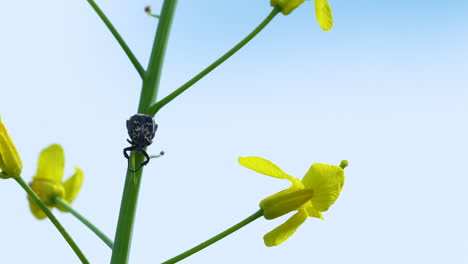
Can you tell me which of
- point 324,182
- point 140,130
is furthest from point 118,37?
point 324,182

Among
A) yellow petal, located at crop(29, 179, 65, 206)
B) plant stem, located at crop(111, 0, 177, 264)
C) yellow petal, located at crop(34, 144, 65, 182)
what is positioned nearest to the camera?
plant stem, located at crop(111, 0, 177, 264)

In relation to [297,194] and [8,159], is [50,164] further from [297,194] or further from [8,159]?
[297,194]

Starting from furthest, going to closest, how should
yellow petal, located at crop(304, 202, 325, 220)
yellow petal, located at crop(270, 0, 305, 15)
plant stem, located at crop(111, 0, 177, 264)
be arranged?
yellow petal, located at crop(270, 0, 305, 15)
yellow petal, located at crop(304, 202, 325, 220)
plant stem, located at crop(111, 0, 177, 264)

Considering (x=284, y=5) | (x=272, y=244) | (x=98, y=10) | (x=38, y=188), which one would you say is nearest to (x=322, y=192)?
(x=272, y=244)

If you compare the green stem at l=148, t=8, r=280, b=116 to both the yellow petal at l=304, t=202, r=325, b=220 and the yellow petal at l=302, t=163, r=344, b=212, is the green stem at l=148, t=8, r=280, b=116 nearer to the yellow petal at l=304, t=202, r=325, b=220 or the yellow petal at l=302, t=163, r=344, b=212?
the yellow petal at l=302, t=163, r=344, b=212

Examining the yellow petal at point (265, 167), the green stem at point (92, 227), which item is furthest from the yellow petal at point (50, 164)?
the yellow petal at point (265, 167)

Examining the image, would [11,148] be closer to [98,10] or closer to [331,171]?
[98,10]

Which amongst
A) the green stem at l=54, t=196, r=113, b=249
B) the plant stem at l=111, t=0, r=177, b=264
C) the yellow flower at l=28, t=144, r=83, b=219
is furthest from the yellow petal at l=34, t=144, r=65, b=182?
the plant stem at l=111, t=0, r=177, b=264
